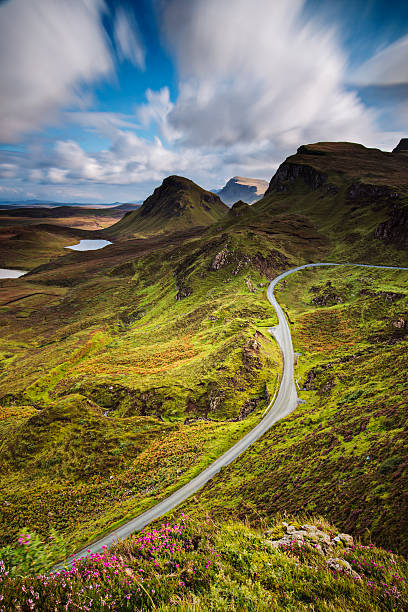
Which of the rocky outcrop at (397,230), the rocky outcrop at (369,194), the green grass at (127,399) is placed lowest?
the green grass at (127,399)

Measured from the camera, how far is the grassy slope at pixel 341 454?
10094mm

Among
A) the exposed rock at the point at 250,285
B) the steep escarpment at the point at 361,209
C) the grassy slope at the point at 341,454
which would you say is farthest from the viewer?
the steep escarpment at the point at 361,209

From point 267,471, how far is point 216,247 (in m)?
100

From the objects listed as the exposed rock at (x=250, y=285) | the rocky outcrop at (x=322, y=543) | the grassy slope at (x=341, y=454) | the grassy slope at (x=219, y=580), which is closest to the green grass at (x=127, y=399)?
the exposed rock at (x=250, y=285)

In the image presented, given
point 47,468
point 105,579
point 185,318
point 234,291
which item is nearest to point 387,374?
point 105,579

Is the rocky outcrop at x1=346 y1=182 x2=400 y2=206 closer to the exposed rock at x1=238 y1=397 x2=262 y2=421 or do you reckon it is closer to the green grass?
the green grass

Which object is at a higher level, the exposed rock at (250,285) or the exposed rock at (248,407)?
the exposed rock at (250,285)

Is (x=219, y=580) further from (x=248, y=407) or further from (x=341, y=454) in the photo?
(x=248, y=407)

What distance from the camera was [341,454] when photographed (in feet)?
50.1

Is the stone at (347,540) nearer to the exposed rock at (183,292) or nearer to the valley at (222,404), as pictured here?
the valley at (222,404)

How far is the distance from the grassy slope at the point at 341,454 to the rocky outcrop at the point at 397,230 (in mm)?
68535

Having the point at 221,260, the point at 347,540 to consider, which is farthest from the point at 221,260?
the point at 347,540

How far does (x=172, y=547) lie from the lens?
7246 millimetres

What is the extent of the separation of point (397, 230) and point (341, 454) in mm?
113677
